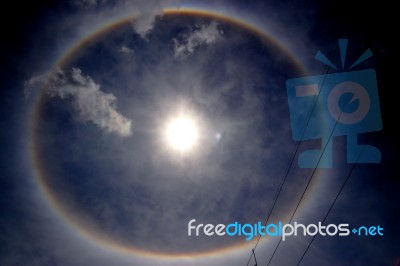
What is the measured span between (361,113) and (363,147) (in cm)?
179

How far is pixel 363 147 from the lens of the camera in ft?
51.1

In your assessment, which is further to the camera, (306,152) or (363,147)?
(306,152)

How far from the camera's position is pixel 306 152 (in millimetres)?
16734

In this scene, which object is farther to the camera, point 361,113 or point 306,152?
point 306,152

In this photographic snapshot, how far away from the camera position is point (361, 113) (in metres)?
15.0

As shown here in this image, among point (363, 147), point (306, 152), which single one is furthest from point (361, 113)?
point (306, 152)

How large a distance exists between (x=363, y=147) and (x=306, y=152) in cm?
272

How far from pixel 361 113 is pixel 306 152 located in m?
3.33

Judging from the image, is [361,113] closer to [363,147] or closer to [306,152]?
[363,147]
